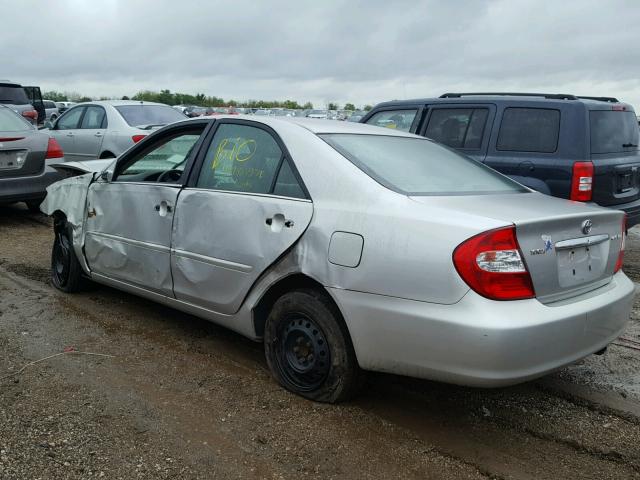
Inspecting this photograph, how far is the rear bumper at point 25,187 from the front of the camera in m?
7.98

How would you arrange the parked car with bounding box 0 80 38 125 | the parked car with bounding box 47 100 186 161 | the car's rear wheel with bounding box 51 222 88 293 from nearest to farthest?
1. the car's rear wheel with bounding box 51 222 88 293
2. the parked car with bounding box 47 100 186 161
3. the parked car with bounding box 0 80 38 125

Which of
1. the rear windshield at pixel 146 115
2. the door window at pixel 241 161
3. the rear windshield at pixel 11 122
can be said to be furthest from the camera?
the rear windshield at pixel 146 115

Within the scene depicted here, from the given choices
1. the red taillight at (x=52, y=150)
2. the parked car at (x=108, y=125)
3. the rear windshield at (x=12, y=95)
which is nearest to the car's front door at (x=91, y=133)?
the parked car at (x=108, y=125)

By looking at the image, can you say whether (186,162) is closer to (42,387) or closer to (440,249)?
(42,387)

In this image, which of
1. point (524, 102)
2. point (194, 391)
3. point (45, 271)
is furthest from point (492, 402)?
point (45, 271)

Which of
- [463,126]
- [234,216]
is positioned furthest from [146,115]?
[234,216]

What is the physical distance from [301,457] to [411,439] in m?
0.56

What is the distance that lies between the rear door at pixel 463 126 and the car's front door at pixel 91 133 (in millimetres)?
5630

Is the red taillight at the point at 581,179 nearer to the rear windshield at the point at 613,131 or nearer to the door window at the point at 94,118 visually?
the rear windshield at the point at 613,131

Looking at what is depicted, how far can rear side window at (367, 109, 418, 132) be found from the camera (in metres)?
7.29

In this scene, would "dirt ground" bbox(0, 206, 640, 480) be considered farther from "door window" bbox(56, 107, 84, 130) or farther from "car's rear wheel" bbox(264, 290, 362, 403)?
"door window" bbox(56, 107, 84, 130)

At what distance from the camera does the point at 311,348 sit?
3383mm

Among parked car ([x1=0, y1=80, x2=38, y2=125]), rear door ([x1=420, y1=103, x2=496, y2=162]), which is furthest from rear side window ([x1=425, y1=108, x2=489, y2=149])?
parked car ([x1=0, y1=80, x2=38, y2=125])

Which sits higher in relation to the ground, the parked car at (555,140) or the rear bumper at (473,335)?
the parked car at (555,140)
